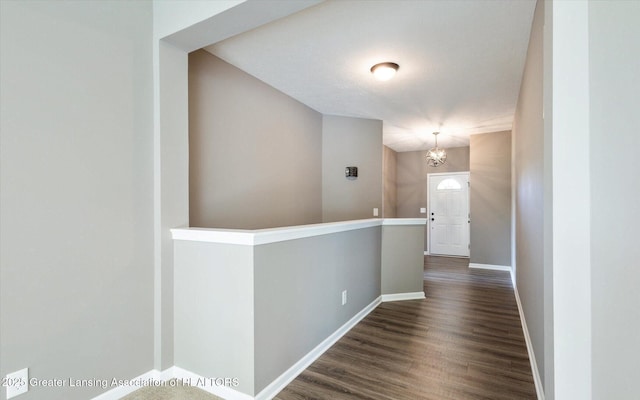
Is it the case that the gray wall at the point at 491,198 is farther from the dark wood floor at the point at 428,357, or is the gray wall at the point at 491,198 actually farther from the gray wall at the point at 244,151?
the gray wall at the point at 244,151

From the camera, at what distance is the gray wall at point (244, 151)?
258cm

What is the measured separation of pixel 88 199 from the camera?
5.61ft

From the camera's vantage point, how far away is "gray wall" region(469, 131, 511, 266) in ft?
→ 17.5

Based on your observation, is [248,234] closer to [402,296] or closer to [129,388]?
[129,388]

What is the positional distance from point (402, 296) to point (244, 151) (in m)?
2.73

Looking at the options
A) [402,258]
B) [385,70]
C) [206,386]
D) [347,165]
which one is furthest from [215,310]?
[347,165]

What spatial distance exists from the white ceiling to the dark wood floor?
257cm

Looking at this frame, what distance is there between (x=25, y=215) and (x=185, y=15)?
59.0 inches

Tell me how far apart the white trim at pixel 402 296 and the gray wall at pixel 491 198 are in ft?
8.27

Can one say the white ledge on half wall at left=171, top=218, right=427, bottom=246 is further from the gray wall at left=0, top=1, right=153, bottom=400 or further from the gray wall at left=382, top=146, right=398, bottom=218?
the gray wall at left=382, top=146, right=398, bottom=218

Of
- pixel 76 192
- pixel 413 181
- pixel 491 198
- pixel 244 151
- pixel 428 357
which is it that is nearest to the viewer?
pixel 76 192

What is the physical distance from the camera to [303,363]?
7.14ft

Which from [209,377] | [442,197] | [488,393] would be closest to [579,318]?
[488,393]

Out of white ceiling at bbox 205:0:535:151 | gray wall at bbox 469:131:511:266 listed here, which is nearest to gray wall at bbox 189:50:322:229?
white ceiling at bbox 205:0:535:151
